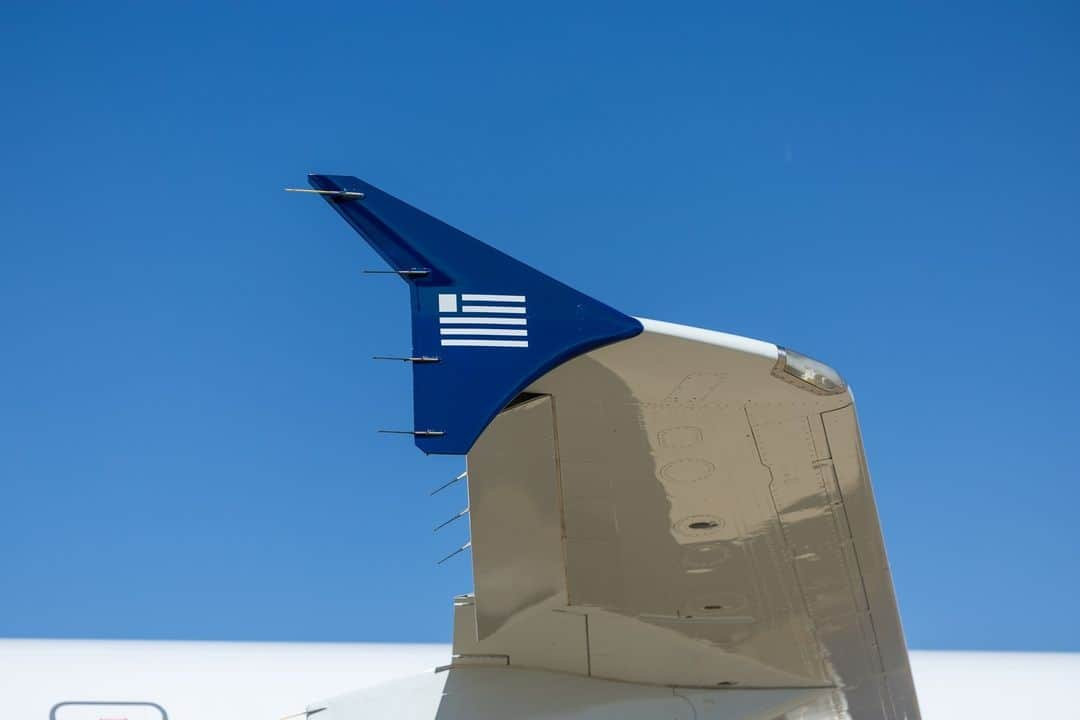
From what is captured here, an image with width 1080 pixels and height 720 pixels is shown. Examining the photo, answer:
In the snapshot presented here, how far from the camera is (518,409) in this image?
5.52m

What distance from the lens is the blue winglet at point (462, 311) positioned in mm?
4605

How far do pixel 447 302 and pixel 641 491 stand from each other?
158 centimetres

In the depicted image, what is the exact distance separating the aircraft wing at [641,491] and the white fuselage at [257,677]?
13.4 feet

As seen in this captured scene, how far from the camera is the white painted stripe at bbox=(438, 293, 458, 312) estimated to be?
470 centimetres

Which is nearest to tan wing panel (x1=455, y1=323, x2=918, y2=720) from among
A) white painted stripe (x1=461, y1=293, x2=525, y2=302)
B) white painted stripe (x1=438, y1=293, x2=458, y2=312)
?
white painted stripe (x1=461, y1=293, x2=525, y2=302)

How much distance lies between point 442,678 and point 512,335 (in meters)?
2.95

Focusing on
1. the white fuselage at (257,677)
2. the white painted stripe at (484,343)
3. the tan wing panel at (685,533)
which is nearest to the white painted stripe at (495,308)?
the white painted stripe at (484,343)

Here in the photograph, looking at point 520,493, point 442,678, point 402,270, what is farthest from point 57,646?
point 402,270

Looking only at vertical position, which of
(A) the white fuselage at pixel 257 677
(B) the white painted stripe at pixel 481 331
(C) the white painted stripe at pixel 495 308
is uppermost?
(C) the white painted stripe at pixel 495 308

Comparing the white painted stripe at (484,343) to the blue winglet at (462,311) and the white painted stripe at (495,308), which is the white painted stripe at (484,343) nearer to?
the blue winglet at (462,311)

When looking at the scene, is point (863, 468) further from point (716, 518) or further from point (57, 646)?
point (57, 646)

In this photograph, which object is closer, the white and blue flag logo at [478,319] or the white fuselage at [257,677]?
the white and blue flag logo at [478,319]

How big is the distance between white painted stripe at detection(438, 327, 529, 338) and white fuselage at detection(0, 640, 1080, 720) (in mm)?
5897

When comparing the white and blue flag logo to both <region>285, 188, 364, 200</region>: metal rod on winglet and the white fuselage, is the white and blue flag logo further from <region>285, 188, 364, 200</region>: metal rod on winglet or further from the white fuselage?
the white fuselage
